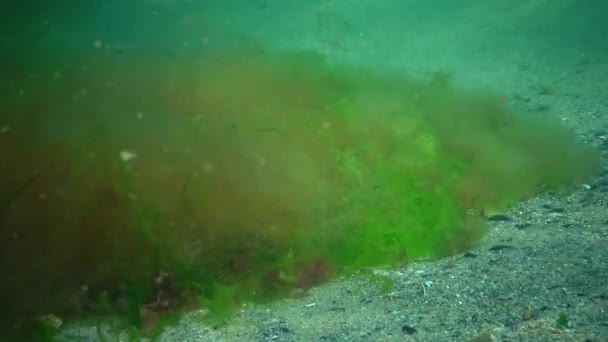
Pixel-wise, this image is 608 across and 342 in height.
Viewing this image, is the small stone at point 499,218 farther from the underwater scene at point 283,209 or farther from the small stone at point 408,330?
the small stone at point 408,330

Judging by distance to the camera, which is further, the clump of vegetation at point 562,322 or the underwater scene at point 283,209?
the underwater scene at point 283,209

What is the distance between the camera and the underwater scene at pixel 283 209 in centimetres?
434

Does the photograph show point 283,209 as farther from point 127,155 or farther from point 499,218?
point 499,218

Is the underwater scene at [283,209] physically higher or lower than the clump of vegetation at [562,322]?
lower

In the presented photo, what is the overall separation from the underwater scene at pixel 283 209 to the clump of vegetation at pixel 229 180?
27 mm

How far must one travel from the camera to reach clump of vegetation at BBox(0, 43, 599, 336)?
16.0 ft

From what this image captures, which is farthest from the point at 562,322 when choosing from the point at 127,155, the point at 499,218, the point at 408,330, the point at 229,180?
the point at 127,155

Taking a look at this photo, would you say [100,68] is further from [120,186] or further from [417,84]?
[417,84]

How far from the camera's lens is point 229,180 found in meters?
5.56

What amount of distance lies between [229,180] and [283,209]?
0.87 metres

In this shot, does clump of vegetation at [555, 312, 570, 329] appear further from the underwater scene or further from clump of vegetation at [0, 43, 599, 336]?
clump of vegetation at [0, 43, 599, 336]

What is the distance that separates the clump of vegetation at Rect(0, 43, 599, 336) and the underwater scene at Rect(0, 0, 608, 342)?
3cm

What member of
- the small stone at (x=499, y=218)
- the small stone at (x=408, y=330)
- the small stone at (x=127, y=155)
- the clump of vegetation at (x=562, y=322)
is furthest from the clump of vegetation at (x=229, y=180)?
the clump of vegetation at (x=562, y=322)

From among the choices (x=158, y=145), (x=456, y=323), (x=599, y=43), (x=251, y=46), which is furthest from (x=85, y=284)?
(x=599, y=43)
